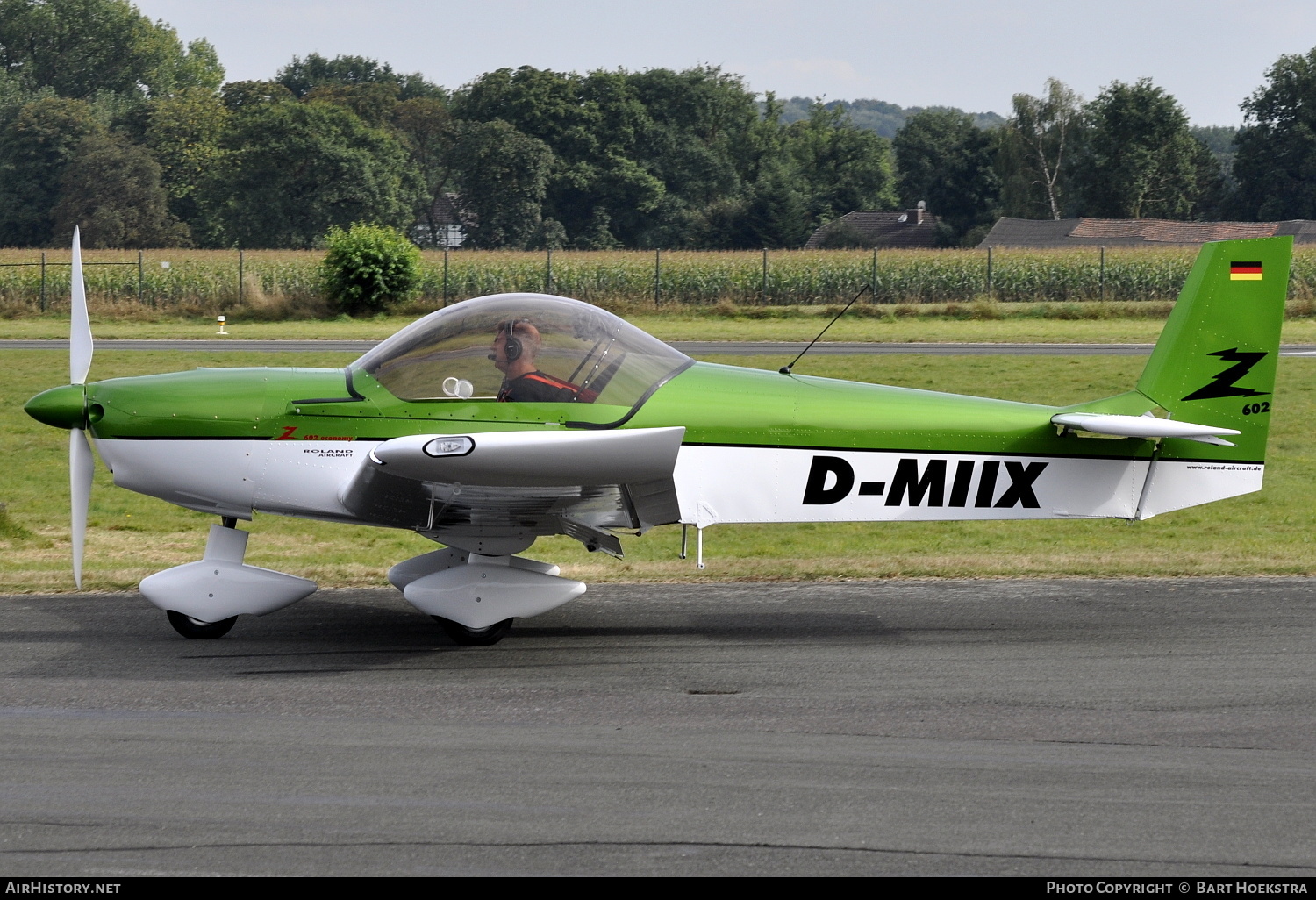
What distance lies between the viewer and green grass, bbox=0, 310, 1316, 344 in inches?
1063

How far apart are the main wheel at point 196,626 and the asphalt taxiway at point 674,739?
0.08m

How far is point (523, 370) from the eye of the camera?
6879 mm

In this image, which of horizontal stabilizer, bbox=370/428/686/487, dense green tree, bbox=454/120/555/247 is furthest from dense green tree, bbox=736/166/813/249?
horizontal stabilizer, bbox=370/428/686/487

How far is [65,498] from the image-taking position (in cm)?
1210

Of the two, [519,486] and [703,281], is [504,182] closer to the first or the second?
[703,281]

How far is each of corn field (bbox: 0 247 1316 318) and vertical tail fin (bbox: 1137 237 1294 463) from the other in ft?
91.8

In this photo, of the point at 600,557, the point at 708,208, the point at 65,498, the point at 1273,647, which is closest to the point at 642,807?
the point at 1273,647

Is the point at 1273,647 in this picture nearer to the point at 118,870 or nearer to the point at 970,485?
the point at 970,485

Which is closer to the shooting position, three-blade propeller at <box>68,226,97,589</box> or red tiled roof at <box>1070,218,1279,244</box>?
three-blade propeller at <box>68,226,97,589</box>

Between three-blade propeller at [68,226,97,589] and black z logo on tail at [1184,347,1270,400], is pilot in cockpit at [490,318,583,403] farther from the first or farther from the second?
black z logo on tail at [1184,347,1270,400]

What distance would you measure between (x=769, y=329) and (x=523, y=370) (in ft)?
77.6

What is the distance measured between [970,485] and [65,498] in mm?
8960

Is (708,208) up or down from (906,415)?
up

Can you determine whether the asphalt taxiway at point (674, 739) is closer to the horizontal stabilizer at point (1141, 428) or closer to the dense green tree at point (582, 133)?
the horizontal stabilizer at point (1141, 428)
